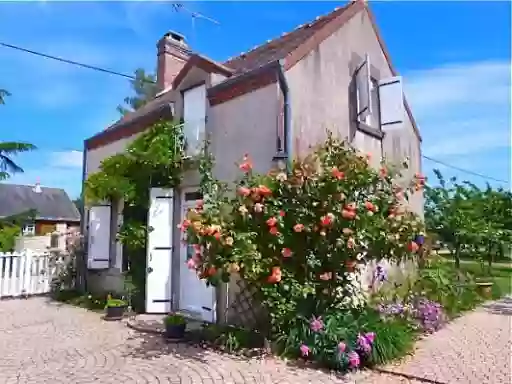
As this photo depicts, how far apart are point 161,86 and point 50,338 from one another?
8.84 m

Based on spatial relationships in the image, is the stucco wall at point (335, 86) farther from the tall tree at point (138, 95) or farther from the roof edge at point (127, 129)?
the tall tree at point (138, 95)

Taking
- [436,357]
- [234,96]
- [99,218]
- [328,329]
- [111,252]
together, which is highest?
[234,96]

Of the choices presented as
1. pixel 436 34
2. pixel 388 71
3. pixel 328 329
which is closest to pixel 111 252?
pixel 328 329

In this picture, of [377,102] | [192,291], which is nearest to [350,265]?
[192,291]

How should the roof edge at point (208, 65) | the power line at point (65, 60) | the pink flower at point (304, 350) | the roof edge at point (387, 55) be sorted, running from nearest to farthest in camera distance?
the pink flower at point (304, 350)
the roof edge at point (208, 65)
the power line at point (65, 60)
the roof edge at point (387, 55)

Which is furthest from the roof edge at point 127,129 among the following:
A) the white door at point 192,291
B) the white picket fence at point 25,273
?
the white picket fence at point 25,273

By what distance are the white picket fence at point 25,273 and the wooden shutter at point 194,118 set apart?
252 inches

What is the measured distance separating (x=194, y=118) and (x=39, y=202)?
33894 mm

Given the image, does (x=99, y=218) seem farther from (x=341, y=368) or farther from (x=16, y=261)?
(x=341, y=368)

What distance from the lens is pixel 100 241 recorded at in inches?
415

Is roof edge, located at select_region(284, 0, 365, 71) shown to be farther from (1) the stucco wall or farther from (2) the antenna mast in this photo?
(2) the antenna mast

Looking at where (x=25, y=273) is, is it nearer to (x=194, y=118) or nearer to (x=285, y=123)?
(x=194, y=118)

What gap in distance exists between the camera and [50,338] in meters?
6.95

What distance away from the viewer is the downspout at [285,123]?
6.87 meters
